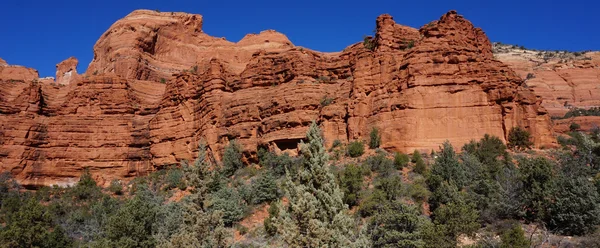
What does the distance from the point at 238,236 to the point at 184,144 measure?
2005 cm

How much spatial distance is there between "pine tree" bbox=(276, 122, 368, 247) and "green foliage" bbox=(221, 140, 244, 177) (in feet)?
77.2

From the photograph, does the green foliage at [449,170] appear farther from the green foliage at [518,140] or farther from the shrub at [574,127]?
the shrub at [574,127]

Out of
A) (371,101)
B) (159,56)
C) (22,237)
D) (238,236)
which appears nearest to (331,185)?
(238,236)

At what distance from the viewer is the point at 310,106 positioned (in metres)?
36.9

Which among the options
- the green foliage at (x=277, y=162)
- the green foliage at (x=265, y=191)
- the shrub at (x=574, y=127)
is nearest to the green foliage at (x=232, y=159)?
the green foliage at (x=277, y=162)

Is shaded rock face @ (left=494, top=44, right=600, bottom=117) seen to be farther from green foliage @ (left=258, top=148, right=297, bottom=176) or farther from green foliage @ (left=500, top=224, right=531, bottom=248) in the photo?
green foliage @ (left=500, top=224, right=531, bottom=248)

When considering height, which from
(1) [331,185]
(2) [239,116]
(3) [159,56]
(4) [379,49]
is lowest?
(1) [331,185]

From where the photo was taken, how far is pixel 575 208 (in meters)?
19.5

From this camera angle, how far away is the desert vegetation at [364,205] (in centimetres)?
1261

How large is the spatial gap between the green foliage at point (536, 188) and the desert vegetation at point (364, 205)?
0.05 m

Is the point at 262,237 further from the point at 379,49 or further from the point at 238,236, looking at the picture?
the point at 379,49

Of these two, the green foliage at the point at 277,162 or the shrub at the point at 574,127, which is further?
the shrub at the point at 574,127

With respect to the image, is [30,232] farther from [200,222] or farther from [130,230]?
[200,222]

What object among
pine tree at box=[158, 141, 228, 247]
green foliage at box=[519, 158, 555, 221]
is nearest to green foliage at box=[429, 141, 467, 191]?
green foliage at box=[519, 158, 555, 221]
